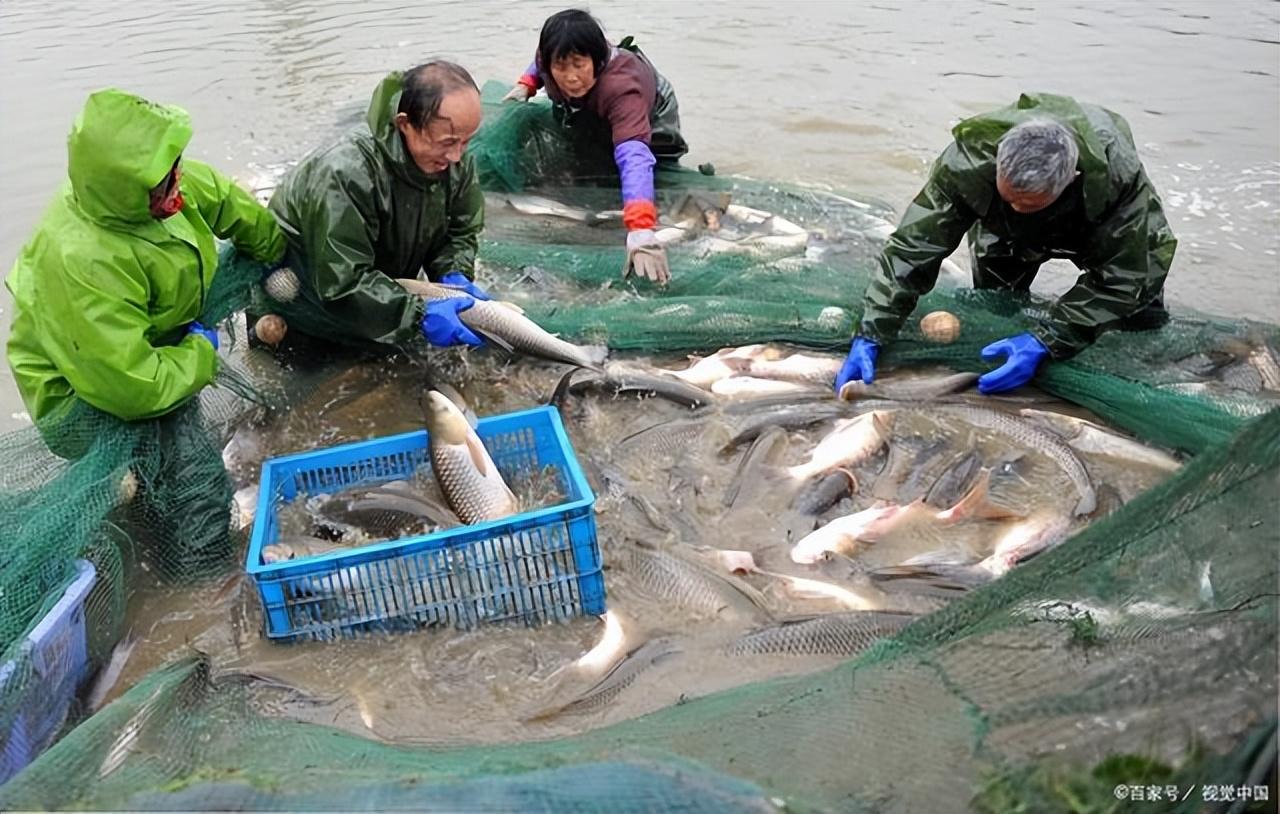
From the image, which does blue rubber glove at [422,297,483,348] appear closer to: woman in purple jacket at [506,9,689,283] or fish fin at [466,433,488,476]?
fish fin at [466,433,488,476]

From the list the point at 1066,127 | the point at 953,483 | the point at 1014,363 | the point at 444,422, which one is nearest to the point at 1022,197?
the point at 1066,127

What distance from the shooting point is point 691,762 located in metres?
2.03

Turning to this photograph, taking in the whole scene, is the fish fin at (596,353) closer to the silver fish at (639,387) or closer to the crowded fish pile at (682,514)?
the crowded fish pile at (682,514)

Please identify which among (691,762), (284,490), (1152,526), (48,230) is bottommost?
(284,490)

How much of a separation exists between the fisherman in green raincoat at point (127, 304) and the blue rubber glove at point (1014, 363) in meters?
3.32

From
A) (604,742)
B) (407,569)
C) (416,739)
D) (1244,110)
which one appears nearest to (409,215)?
(407,569)

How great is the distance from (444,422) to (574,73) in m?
3.25

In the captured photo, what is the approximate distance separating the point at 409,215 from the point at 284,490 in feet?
5.19

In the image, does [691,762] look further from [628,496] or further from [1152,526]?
[628,496]

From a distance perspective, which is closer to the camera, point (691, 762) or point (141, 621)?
point (691, 762)

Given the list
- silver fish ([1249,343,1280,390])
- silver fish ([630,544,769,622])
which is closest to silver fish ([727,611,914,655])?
silver fish ([630,544,769,622])

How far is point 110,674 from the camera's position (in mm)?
3199

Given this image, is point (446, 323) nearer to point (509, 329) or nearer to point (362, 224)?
point (509, 329)

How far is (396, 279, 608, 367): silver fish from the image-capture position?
15.2ft
